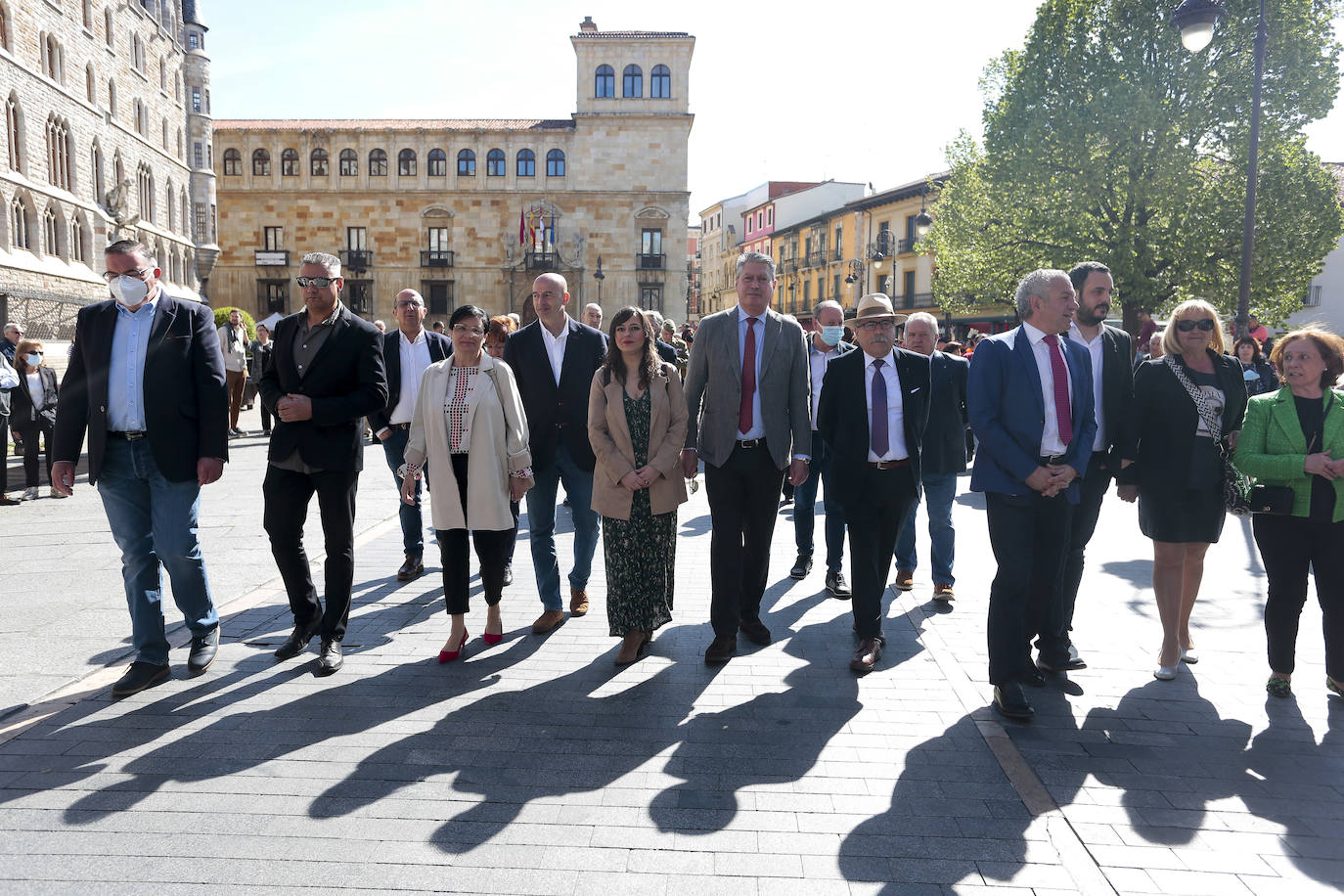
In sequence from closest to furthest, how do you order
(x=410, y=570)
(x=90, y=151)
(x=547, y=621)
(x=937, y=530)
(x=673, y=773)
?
(x=673, y=773) < (x=547, y=621) < (x=937, y=530) < (x=410, y=570) < (x=90, y=151)

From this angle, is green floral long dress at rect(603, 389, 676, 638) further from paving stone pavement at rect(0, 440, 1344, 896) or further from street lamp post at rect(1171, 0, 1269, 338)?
street lamp post at rect(1171, 0, 1269, 338)

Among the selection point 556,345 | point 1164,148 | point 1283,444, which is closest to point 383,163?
point 1164,148

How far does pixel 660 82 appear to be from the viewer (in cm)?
5006

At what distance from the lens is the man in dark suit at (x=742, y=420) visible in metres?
5.19

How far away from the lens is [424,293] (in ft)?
172

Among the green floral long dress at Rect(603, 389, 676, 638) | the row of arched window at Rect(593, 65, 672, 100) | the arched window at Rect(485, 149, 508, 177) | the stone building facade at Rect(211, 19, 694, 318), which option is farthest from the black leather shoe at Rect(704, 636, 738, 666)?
the arched window at Rect(485, 149, 508, 177)

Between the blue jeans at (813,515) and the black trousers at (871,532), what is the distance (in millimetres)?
1415

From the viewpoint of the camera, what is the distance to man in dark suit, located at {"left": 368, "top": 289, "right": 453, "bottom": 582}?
275 inches

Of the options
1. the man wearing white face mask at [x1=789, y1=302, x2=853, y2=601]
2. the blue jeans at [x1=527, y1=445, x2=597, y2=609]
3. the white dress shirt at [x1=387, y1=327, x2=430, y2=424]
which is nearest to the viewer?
→ the blue jeans at [x1=527, y1=445, x2=597, y2=609]

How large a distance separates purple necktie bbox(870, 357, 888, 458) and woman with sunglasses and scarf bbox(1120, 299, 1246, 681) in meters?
1.30

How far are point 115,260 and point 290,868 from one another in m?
3.18

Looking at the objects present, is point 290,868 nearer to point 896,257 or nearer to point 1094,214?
point 1094,214

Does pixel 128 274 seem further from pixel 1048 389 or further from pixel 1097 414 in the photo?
pixel 1097 414

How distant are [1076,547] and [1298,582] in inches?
41.1
